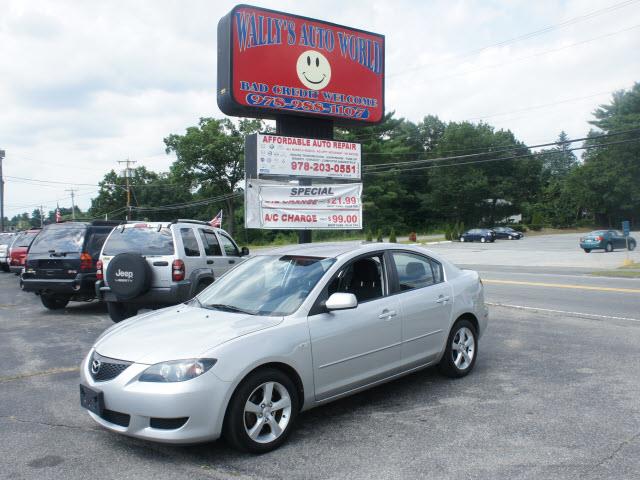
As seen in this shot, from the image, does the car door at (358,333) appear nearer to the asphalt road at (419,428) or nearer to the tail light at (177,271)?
the asphalt road at (419,428)

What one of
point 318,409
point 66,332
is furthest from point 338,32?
point 318,409

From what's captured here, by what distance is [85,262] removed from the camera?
11289 millimetres

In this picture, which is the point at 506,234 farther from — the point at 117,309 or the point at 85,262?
the point at 117,309

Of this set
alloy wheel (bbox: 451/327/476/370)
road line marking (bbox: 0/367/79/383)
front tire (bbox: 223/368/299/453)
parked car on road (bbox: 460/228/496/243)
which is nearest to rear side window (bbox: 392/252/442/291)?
alloy wheel (bbox: 451/327/476/370)

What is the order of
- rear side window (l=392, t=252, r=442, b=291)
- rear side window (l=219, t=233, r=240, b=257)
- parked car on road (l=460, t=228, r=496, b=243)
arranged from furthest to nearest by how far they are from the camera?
parked car on road (l=460, t=228, r=496, b=243) → rear side window (l=219, t=233, r=240, b=257) → rear side window (l=392, t=252, r=442, b=291)

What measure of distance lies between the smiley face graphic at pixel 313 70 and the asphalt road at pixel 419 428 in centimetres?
729

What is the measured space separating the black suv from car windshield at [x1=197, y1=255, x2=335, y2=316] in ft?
21.6

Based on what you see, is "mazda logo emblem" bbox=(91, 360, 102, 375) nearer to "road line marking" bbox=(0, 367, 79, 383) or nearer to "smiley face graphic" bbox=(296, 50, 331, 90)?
"road line marking" bbox=(0, 367, 79, 383)

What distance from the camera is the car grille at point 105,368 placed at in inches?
163

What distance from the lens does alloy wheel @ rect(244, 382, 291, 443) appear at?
4184mm

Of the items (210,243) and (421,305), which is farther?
(210,243)

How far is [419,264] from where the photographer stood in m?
6.06

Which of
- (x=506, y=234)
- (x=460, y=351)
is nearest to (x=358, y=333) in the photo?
(x=460, y=351)

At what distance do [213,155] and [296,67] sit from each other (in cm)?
6284
